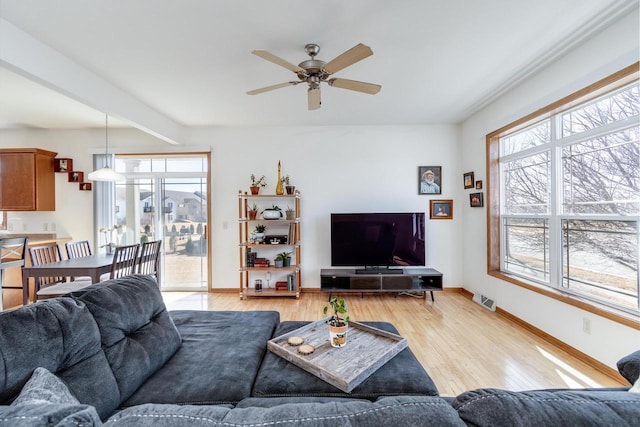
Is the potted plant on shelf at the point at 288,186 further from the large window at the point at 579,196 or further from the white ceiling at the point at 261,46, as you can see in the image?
the large window at the point at 579,196

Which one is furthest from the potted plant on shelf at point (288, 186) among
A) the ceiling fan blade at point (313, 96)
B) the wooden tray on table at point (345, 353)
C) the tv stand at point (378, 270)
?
the wooden tray on table at point (345, 353)

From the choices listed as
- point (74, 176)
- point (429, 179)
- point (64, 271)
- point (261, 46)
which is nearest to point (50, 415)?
point (261, 46)

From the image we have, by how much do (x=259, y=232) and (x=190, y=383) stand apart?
2938 millimetres

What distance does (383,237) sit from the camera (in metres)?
4.01

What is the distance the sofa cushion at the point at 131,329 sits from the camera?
1279 millimetres

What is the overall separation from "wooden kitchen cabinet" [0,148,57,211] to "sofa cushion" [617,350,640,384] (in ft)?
20.3

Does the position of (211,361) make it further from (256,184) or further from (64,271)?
(256,184)

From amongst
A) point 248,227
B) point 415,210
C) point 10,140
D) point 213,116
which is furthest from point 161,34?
point 10,140

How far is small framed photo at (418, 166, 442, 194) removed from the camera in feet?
14.1

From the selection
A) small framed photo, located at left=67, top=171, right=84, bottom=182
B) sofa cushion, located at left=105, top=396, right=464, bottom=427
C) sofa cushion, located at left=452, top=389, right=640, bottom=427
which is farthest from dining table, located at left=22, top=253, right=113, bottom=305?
sofa cushion, located at left=452, top=389, right=640, bottom=427

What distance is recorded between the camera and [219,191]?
14.4 feet

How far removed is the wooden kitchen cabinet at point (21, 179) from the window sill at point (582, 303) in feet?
21.7

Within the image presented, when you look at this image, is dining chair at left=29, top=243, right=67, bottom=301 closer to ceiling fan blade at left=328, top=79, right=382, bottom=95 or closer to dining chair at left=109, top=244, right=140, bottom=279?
dining chair at left=109, top=244, right=140, bottom=279

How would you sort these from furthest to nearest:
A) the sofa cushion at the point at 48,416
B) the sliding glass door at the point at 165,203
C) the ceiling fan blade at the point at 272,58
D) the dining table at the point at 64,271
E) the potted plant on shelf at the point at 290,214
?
the sliding glass door at the point at 165,203, the potted plant on shelf at the point at 290,214, the dining table at the point at 64,271, the ceiling fan blade at the point at 272,58, the sofa cushion at the point at 48,416
